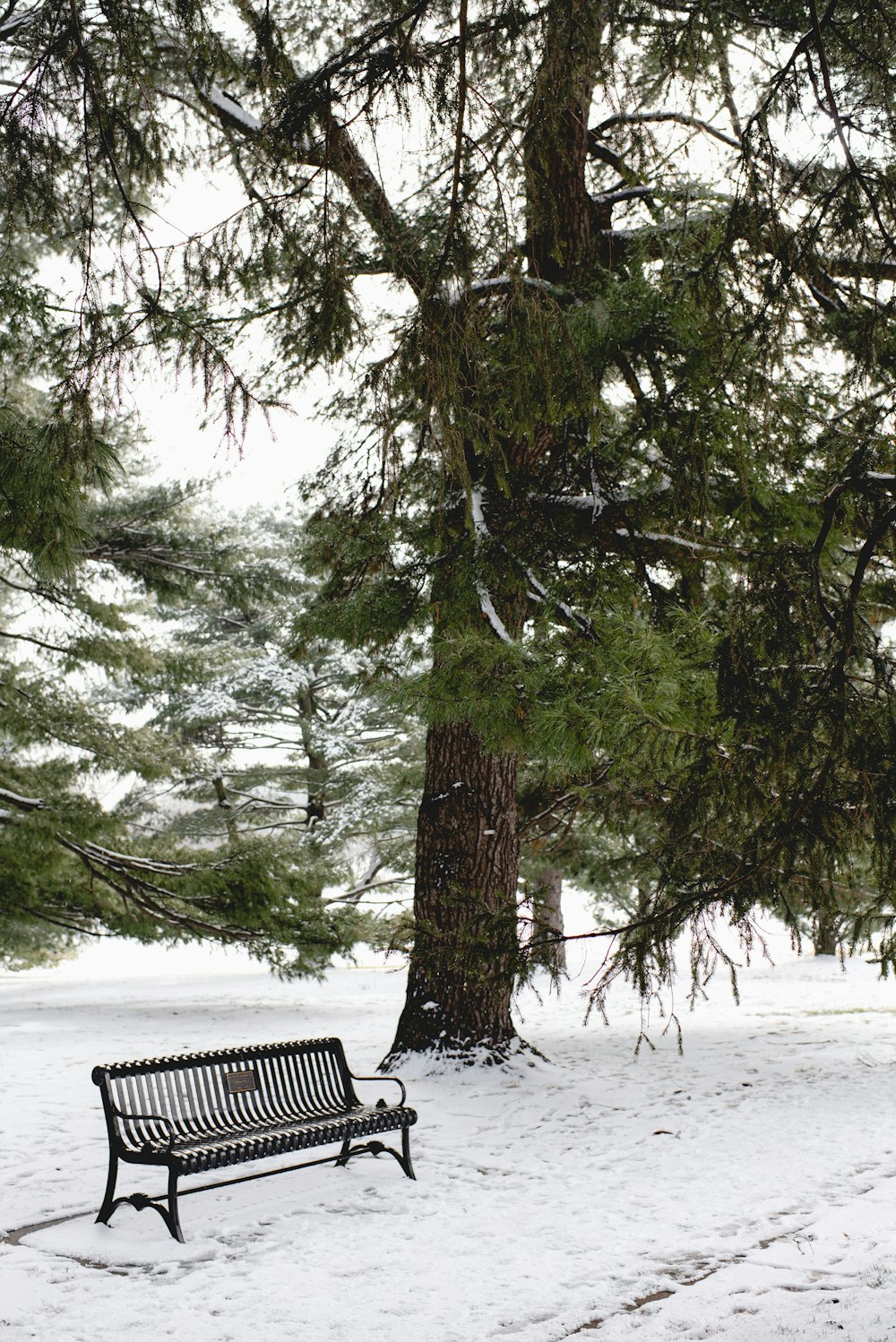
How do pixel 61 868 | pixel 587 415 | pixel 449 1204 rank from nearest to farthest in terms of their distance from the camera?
pixel 449 1204
pixel 587 415
pixel 61 868

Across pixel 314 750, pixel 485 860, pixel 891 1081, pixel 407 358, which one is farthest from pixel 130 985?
pixel 407 358

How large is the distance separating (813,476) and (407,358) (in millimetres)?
3782

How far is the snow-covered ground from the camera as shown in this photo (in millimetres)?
3609

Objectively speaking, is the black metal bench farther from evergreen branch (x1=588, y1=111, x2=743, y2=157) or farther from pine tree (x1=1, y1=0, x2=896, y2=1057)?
evergreen branch (x1=588, y1=111, x2=743, y2=157)

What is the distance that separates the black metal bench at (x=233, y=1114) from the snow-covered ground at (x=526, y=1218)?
8.5 inches

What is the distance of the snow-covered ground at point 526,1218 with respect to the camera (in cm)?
361

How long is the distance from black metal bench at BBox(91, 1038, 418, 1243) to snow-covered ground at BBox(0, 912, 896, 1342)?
216mm

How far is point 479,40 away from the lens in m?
4.11

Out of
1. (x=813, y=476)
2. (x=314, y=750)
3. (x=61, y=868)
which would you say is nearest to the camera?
(x=813, y=476)

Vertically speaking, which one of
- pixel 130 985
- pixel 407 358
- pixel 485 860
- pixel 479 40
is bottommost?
pixel 130 985

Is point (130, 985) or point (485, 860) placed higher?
point (485, 860)

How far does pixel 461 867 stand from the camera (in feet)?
26.9

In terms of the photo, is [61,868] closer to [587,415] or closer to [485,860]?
[485,860]

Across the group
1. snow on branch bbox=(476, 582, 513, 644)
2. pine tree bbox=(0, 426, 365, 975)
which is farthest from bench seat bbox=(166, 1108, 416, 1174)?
pine tree bbox=(0, 426, 365, 975)
